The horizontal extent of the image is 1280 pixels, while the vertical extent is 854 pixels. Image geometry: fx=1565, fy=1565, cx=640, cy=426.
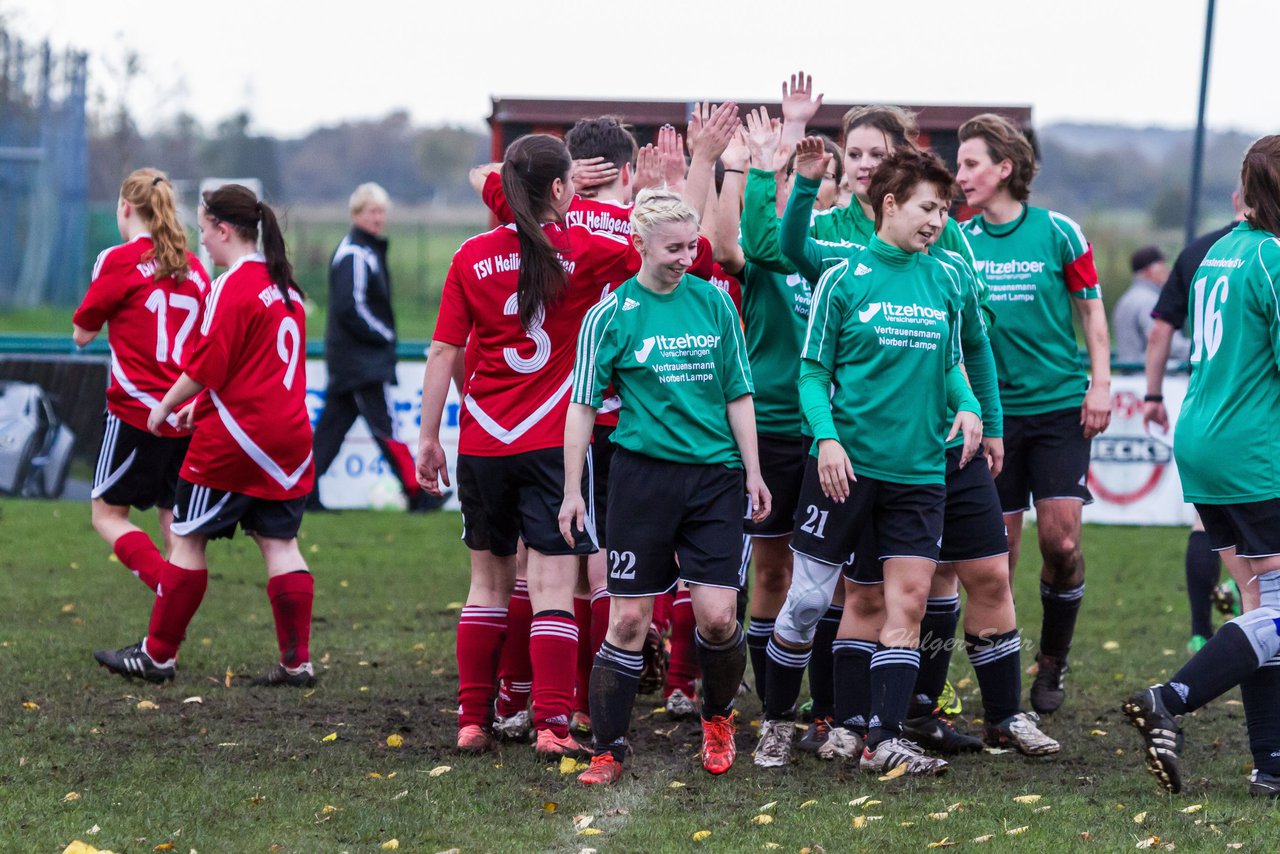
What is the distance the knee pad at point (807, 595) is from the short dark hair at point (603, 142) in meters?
1.74

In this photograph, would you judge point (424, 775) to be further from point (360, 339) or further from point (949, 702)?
point (360, 339)

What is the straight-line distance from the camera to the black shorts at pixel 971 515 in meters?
→ 5.54

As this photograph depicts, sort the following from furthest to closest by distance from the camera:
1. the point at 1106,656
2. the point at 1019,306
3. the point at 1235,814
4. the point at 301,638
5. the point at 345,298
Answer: the point at 345,298
the point at 1106,656
the point at 301,638
the point at 1019,306
the point at 1235,814

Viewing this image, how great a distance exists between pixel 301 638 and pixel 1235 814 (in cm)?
389

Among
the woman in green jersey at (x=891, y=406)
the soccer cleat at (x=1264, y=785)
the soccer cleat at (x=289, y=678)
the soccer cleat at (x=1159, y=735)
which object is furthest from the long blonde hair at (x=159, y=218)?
the soccer cleat at (x=1264, y=785)

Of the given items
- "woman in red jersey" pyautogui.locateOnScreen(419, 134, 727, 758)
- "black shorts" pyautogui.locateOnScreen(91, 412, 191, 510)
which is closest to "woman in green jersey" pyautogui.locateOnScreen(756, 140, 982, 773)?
"woman in red jersey" pyautogui.locateOnScreen(419, 134, 727, 758)

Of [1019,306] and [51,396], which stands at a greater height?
[1019,306]

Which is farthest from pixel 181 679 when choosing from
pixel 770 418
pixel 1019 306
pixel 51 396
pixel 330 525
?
pixel 51 396

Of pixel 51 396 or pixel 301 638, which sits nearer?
pixel 301 638

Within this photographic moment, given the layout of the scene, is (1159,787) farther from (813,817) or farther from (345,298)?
(345,298)

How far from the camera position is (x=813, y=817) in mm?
4719

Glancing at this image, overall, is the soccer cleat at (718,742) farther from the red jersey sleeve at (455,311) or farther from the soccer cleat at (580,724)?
the red jersey sleeve at (455,311)

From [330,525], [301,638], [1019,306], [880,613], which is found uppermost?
[1019,306]

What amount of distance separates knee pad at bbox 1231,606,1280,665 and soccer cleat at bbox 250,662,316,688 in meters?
3.84
